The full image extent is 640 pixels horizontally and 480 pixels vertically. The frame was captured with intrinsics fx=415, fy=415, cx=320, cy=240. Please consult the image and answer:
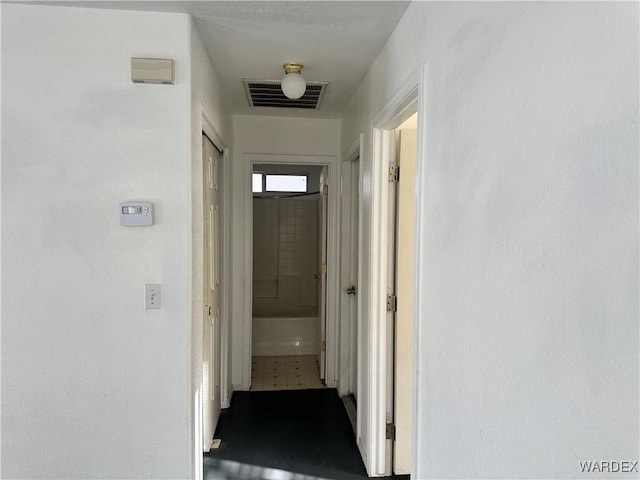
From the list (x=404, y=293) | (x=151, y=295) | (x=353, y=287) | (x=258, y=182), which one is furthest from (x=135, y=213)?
(x=258, y=182)

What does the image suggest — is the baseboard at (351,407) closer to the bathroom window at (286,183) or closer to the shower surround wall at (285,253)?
the shower surround wall at (285,253)

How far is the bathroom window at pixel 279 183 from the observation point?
18.8 ft

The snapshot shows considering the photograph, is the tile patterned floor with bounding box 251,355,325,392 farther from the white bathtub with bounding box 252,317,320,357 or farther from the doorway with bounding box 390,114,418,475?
the doorway with bounding box 390,114,418,475

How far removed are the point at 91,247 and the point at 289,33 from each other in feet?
4.14

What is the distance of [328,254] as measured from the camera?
3455 mm

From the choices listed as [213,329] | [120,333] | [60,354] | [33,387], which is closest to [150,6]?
[120,333]

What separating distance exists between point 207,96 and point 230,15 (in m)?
0.51

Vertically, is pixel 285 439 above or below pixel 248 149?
below

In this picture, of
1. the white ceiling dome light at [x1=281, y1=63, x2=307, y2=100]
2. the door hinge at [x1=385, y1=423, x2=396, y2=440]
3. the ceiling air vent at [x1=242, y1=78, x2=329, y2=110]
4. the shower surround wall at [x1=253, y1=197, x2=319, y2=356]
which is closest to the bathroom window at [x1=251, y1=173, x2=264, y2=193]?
the shower surround wall at [x1=253, y1=197, x2=319, y2=356]

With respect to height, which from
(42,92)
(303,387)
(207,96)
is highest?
(207,96)

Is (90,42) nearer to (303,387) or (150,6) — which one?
(150,6)

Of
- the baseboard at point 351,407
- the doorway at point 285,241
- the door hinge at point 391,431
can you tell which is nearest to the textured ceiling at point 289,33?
the door hinge at point 391,431

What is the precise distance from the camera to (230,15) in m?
1.71

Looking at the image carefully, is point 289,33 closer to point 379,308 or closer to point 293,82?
point 293,82
